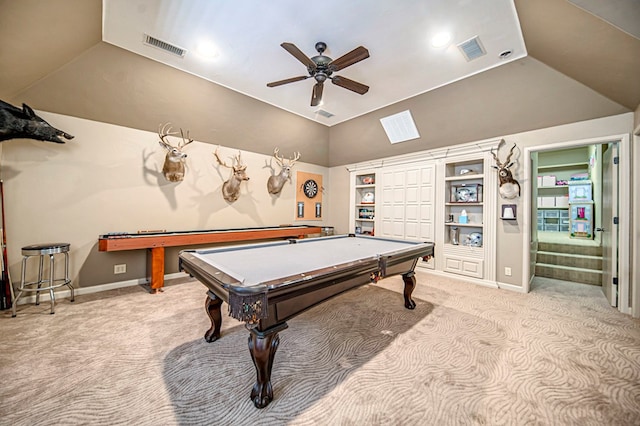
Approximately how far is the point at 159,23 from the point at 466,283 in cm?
568

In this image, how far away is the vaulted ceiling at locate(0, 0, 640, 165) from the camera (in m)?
2.29

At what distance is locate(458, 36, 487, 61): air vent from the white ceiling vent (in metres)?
1.38

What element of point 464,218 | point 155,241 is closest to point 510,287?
point 464,218

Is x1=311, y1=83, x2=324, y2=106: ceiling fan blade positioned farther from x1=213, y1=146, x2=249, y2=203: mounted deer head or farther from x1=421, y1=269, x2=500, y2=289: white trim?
x1=421, y1=269, x2=500, y2=289: white trim

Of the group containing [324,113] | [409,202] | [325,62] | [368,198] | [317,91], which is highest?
[324,113]

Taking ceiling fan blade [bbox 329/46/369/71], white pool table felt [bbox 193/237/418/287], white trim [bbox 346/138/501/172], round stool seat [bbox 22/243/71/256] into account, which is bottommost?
round stool seat [bbox 22/243/71/256]

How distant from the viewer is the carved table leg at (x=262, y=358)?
1.49 metres

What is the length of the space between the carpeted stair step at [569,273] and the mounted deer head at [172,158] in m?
6.95

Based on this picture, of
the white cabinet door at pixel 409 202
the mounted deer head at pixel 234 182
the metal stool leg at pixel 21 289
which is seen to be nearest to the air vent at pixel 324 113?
the white cabinet door at pixel 409 202

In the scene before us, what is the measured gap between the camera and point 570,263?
457cm

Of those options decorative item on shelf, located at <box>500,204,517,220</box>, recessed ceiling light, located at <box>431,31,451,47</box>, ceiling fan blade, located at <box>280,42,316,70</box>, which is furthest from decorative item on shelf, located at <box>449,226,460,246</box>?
ceiling fan blade, located at <box>280,42,316,70</box>

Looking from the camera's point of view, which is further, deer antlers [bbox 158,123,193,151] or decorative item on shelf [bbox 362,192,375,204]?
decorative item on shelf [bbox 362,192,375,204]

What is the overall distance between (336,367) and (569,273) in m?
5.09

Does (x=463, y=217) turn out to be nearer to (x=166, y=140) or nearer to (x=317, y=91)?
(x=317, y=91)
